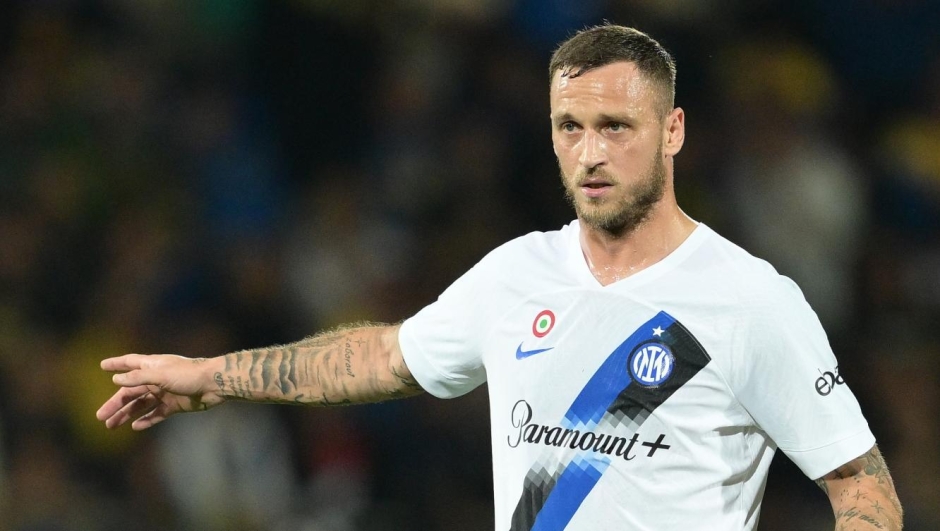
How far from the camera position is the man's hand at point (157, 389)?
3.69m

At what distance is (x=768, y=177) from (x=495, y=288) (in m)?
3.93

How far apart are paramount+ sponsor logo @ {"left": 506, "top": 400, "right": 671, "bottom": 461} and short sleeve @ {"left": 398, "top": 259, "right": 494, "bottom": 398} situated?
0.29 m

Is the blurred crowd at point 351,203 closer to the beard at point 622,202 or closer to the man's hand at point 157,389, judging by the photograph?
the man's hand at point 157,389

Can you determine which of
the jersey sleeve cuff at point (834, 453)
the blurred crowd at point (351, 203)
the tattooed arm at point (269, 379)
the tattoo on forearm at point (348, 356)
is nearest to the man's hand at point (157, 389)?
the tattooed arm at point (269, 379)

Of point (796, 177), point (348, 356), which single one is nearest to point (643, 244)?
point (348, 356)

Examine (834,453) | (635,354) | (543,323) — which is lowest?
(834,453)

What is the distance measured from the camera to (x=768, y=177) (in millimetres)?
6992

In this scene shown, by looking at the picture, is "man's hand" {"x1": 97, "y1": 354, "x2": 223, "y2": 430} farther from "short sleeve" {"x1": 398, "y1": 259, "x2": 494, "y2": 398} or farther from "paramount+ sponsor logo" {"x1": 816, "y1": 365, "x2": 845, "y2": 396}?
"paramount+ sponsor logo" {"x1": 816, "y1": 365, "x2": 845, "y2": 396}

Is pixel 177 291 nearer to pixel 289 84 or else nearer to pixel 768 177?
pixel 289 84

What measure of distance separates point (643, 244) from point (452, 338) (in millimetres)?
641

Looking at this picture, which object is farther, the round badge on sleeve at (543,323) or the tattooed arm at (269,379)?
the tattooed arm at (269,379)

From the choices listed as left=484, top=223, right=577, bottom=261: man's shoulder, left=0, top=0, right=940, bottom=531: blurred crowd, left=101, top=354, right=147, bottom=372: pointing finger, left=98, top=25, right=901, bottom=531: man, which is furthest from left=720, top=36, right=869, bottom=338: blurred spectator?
left=101, top=354, right=147, bottom=372: pointing finger

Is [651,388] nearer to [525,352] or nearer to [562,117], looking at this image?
[525,352]

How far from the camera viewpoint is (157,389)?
3732 millimetres
